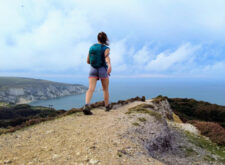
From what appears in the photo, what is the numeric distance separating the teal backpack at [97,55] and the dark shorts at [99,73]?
0.20 meters

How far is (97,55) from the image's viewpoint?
27.6ft

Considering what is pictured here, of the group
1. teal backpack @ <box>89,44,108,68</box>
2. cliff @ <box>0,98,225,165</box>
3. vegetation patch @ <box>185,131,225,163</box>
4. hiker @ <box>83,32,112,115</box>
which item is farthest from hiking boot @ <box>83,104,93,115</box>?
vegetation patch @ <box>185,131,225,163</box>

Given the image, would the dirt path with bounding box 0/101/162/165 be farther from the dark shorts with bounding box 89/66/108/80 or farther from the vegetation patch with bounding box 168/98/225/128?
the vegetation patch with bounding box 168/98/225/128

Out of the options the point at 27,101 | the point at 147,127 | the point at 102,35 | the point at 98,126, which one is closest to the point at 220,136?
the point at 147,127

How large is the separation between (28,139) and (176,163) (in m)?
5.70

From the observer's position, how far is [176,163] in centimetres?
688

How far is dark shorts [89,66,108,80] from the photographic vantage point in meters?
8.58

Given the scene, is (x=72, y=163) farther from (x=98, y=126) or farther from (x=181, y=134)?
(x=181, y=134)

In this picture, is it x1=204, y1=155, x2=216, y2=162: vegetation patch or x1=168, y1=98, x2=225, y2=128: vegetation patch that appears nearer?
x1=204, y1=155, x2=216, y2=162: vegetation patch

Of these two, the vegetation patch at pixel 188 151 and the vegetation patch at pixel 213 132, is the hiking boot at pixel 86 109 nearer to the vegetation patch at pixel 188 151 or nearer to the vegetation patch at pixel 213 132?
the vegetation patch at pixel 188 151

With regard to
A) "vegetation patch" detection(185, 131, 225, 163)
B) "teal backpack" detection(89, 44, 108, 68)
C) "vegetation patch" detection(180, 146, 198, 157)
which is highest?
"teal backpack" detection(89, 44, 108, 68)

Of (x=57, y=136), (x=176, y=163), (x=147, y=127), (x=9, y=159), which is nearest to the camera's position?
(x=9, y=159)

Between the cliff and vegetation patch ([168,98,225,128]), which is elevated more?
the cliff

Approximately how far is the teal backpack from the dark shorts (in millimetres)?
199
